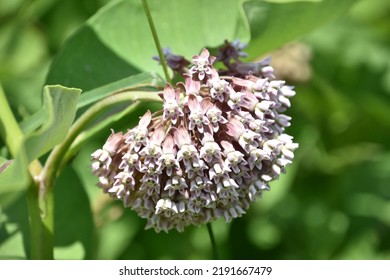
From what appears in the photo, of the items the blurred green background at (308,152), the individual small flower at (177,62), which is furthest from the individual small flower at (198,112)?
the blurred green background at (308,152)

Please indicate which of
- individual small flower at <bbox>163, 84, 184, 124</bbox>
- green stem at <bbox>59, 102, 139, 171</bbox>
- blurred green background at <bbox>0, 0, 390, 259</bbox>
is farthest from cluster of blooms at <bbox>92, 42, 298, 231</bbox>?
blurred green background at <bbox>0, 0, 390, 259</bbox>

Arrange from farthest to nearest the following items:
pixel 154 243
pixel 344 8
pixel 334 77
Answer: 1. pixel 334 77
2. pixel 154 243
3. pixel 344 8

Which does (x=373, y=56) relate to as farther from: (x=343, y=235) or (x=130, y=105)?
(x=130, y=105)

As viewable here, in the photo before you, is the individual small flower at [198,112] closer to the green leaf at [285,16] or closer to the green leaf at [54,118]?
the green leaf at [54,118]

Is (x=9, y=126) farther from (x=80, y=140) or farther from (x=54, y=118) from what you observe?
(x=54, y=118)

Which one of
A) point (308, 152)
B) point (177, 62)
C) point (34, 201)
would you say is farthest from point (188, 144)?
point (308, 152)

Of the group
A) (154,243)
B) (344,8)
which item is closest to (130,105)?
(344,8)

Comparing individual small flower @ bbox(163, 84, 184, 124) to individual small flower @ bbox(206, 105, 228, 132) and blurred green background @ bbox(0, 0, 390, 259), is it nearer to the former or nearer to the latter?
individual small flower @ bbox(206, 105, 228, 132)
